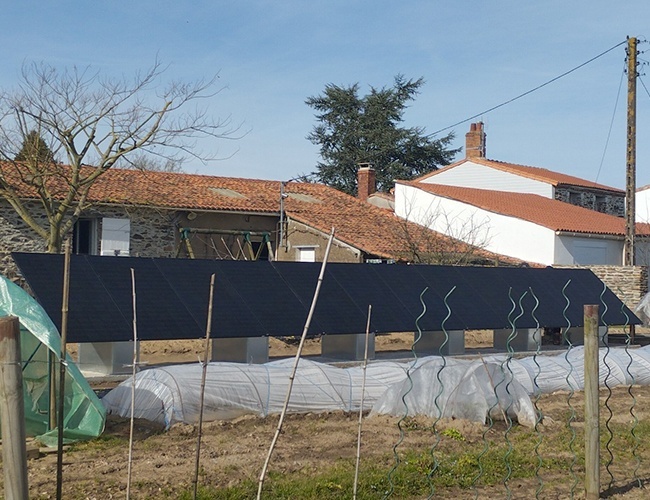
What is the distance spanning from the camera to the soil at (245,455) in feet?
23.3

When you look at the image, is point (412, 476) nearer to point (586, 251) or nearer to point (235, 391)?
point (235, 391)

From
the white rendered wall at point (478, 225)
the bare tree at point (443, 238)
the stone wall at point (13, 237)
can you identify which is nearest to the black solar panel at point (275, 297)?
the bare tree at point (443, 238)

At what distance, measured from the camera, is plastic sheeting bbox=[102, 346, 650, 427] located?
32.5 ft

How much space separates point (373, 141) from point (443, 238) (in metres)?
18.4

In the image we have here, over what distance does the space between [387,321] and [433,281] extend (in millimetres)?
2333

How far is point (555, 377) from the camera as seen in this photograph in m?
13.3

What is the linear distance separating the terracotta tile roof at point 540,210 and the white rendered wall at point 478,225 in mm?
265

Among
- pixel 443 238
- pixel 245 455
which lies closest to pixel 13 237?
pixel 443 238

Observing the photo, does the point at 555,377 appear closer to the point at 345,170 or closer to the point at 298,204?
the point at 298,204

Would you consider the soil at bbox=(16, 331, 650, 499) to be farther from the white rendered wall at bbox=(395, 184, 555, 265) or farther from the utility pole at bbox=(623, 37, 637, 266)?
the white rendered wall at bbox=(395, 184, 555, 265)

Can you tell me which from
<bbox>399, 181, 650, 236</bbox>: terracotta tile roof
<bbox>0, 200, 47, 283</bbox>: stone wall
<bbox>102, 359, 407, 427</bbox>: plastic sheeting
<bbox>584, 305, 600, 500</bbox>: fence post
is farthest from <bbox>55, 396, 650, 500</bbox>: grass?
<bbox>399, 181, 650, 236</bbox>: terracotta tile roof

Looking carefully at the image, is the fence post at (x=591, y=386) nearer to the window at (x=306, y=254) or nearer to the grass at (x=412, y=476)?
the grass at (x=412, y=476)

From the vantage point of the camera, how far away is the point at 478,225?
111 feet

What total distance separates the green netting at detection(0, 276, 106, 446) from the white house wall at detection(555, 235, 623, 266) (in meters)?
25.7
